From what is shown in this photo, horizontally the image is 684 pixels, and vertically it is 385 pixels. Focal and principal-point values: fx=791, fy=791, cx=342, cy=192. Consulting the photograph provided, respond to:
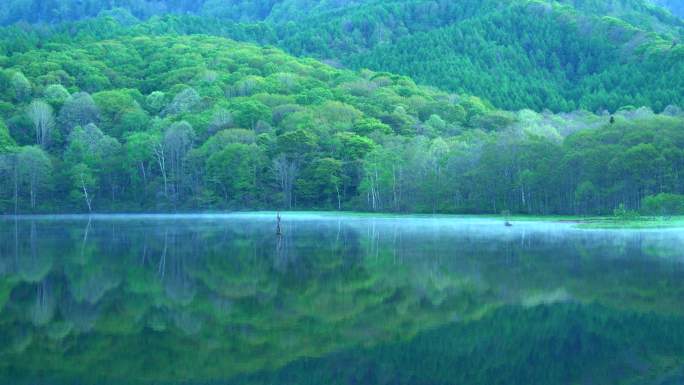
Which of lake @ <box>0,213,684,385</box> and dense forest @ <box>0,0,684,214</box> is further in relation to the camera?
dense forest @ <box>0,0,684,214</box>

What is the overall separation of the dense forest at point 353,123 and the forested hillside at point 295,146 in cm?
26

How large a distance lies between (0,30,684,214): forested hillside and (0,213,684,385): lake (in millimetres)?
35186

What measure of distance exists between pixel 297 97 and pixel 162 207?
133 feet

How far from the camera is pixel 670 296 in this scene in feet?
80.3

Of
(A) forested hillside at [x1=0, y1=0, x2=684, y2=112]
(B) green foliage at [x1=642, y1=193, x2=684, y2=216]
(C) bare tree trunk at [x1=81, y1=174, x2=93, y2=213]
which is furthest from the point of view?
(A) forested hillside at [x1=0, y1=0, x2=684, y2=112]

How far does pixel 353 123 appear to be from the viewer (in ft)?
379

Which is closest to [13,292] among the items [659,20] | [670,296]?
[670,296]

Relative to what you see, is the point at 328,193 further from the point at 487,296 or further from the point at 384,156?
the point at 487,296

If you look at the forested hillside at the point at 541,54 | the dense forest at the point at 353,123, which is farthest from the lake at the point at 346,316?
the forested hillside at the point at 541,54

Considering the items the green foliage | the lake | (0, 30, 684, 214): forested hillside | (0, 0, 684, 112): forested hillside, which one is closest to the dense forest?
the green foliage

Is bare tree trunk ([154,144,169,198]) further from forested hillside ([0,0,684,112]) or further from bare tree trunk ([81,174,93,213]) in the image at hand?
forested hillside ([0,0,684,112])

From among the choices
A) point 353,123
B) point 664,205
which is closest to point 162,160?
point 353,123

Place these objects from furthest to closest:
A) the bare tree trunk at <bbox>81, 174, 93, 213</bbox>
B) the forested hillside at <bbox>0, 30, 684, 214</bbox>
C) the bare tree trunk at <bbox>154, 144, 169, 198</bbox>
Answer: the bare tree trunk at <bbox>154, 144, 169, 198</bbox> → the bare tree trunk at <bbox>81, 174, 93, 213</bbox> → the forested hillside at <bbox>0, 30, 684, 214</bbox>

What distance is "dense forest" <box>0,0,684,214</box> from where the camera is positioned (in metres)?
77.7
